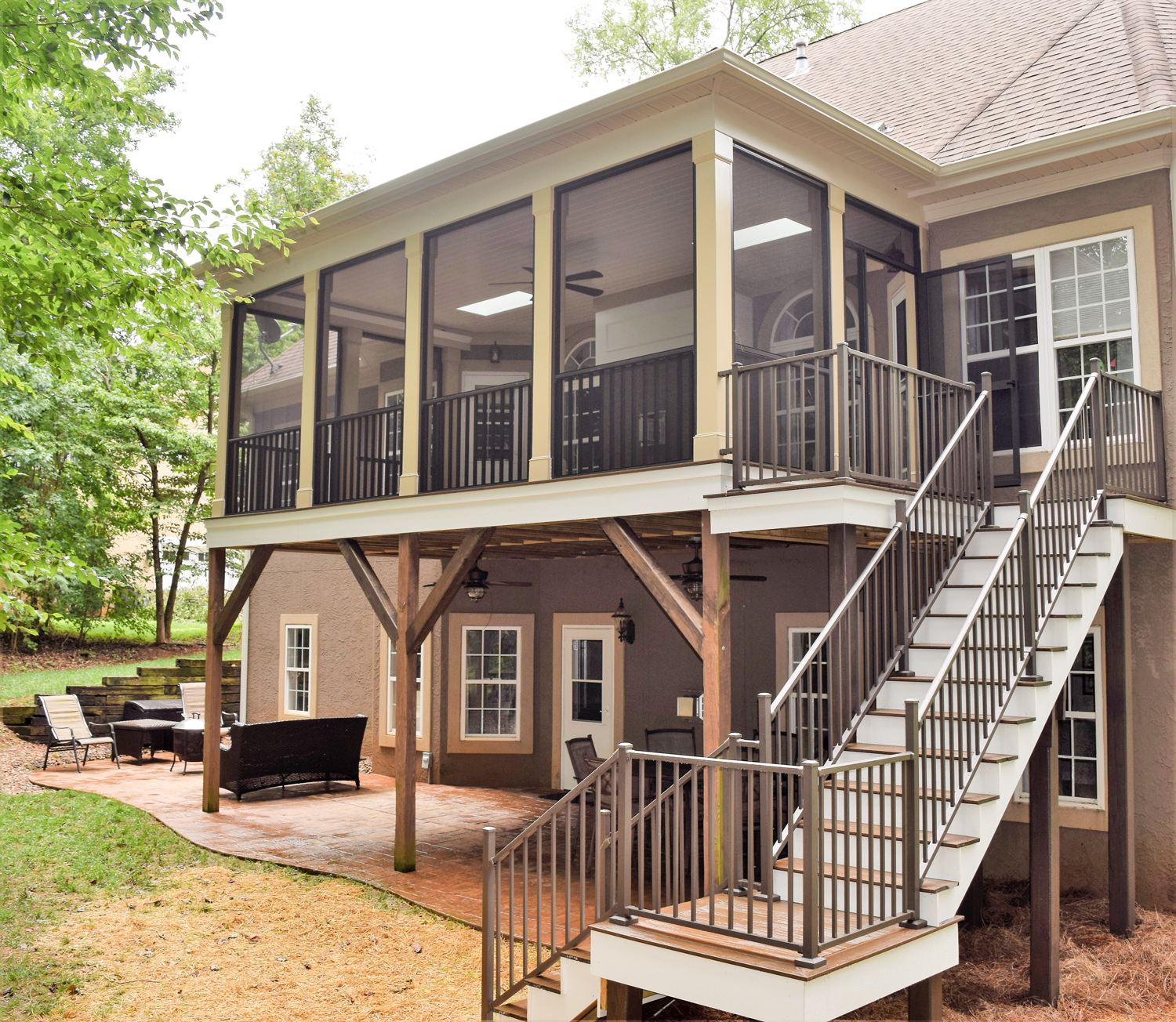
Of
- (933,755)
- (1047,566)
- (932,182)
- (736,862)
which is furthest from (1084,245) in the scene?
(736,862)

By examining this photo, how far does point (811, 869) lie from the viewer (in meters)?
4.37

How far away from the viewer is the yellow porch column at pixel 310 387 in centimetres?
1111

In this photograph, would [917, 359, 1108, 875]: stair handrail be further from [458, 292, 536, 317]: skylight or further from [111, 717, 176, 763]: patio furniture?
[111, 717, 176, 763]: patio furniture

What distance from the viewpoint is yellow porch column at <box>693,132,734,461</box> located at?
286 inches

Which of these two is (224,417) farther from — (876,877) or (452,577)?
(876,877)

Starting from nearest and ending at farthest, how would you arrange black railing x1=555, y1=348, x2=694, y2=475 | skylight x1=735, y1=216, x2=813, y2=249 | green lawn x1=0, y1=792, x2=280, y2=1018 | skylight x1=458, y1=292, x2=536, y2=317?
green lawn x1=0, y1=792, x2=280, y2=1018, black railing x1=555, y1=348, x2=694, y2=475, skylight x1=735, y1=216, x2=813, y2=249, skylight x1=458, y1=292, x2=536, y2=317

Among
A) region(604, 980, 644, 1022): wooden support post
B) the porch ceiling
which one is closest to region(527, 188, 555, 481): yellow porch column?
the porch ceiling

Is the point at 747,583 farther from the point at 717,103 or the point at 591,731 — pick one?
the point at 717,103

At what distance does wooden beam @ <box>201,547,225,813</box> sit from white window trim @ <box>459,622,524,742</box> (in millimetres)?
3153

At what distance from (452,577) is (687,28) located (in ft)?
62.7

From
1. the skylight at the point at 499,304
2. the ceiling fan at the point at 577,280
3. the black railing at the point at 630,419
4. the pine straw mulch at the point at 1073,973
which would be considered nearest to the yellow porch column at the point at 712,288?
the black railing at the point at 630,419

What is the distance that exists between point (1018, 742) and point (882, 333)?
5.53 m

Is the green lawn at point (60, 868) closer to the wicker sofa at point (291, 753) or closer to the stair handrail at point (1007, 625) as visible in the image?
the wicker sofa at point (291, 753)

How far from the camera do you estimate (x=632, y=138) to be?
789 cm
